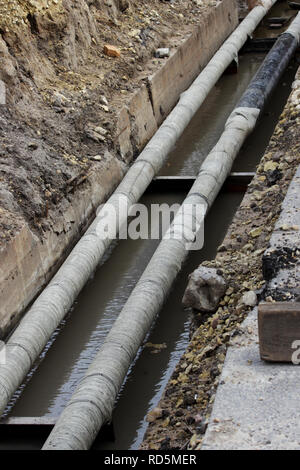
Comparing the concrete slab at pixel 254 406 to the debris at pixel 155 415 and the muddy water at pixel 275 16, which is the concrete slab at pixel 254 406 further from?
the muddy water at pixel 275 16

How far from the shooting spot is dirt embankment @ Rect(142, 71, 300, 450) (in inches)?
252

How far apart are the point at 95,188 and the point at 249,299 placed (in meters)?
5.33

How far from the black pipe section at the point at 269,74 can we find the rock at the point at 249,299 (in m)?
7.34

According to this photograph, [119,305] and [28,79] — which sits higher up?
[28,79]

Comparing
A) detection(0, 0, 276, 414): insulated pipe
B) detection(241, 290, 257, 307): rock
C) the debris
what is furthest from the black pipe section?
the debris

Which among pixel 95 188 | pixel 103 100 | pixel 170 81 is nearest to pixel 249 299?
pixel 95 188

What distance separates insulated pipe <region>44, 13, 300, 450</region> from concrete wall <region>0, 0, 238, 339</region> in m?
1.54

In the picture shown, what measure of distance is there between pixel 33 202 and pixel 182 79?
6.91m

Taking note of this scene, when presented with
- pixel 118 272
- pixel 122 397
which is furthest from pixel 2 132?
pixel 122 397

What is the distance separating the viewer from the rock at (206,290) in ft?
25.6

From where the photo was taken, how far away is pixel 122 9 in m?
16.8

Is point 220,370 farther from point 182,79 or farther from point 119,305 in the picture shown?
point 182,79

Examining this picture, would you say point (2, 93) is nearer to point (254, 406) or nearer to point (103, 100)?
point (103, 100)

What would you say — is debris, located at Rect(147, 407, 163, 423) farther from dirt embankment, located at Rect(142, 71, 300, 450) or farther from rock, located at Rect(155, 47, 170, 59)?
rock, located at Rect(155, 47, 170, 59)
